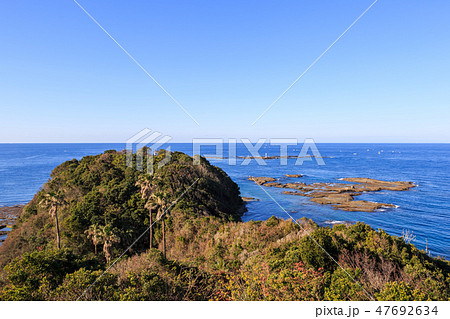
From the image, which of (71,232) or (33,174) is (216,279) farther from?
(33,174)

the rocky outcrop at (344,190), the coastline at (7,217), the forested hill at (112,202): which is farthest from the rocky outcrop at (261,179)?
the coastline at (7,217)

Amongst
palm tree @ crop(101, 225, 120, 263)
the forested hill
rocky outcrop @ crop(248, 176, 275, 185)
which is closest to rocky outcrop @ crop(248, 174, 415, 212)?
rocky outcrop @ crop(248, 176, 275, 185)

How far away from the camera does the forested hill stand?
27281 millimetres

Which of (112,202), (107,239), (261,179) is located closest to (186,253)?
(107,239)

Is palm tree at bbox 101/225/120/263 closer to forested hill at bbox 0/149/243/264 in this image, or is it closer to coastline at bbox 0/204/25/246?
forested hill at bbox 0/149/243/264

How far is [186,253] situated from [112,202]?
15223mm

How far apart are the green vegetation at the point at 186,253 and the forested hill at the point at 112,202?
0.16 meters

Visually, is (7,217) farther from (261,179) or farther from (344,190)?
(344,190)

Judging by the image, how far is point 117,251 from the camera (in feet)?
86.6

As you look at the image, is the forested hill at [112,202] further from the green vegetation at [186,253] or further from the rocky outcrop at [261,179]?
the rocky outcrop at [261,179]

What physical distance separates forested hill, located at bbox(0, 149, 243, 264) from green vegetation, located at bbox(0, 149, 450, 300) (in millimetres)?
164

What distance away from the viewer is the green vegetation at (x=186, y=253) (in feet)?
28.1

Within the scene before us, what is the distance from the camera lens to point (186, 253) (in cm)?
2478

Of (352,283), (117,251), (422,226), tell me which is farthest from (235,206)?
(352,283)
